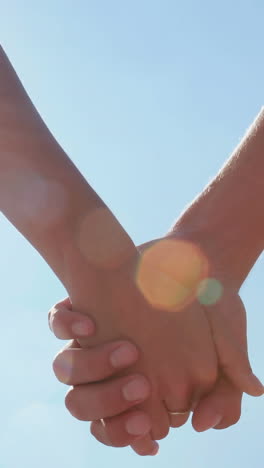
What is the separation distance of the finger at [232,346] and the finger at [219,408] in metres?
0.04

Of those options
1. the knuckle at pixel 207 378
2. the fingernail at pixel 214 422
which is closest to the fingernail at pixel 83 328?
the knuckle at pixel 207 378

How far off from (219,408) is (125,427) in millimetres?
418

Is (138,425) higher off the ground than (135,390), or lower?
lower

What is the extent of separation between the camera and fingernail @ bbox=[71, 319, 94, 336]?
9.12ft

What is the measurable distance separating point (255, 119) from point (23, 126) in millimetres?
1423

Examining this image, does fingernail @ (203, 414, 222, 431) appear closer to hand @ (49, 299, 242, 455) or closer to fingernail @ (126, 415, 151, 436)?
hand @ (49, 299, 242, 455)

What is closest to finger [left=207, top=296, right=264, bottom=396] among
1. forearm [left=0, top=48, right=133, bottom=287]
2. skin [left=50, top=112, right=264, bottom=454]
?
skin [left=50, top=112, right=264, bottom=454]

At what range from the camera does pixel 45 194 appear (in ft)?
8.94

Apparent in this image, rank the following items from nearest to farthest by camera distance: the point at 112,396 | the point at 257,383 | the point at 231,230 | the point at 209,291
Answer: the point at 112,396 < the point at 257,383 < the point at 209,291 < the point at 231,230

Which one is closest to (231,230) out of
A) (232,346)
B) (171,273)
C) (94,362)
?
(171,273)

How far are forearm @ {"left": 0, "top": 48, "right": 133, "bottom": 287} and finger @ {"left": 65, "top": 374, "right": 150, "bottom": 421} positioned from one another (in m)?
0.52

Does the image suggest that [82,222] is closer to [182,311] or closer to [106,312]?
[106,312]

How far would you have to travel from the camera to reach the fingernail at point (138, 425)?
107 inches

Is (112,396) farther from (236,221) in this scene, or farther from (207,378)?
(236,221)
